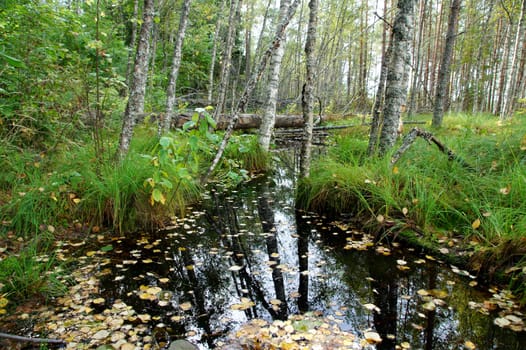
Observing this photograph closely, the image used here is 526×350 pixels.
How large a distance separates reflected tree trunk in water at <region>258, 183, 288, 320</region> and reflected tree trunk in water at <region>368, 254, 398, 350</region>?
662 millimetres

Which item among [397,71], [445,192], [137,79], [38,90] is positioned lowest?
[445,192]

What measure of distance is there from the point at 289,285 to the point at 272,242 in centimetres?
91

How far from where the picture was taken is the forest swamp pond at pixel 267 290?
6.49 feet

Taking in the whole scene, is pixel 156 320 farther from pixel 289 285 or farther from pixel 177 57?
pixel 177 57

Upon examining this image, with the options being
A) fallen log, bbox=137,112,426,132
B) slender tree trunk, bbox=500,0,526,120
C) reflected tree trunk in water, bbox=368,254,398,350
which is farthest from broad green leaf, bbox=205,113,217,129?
slender tree trunk, bbox=500,0,526,120

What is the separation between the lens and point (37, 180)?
3.25 metres

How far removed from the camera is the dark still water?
6.68 feet

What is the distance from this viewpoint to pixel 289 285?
8.52 ft

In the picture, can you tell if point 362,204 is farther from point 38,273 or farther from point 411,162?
point 38,273

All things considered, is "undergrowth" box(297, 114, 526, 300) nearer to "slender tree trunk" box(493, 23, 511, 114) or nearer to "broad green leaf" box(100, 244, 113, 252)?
"broad green leaf" box(100, 244, 113, 252)

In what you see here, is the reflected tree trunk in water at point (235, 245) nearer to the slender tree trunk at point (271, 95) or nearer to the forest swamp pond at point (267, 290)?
the forest swamp pond at point (267, 290)

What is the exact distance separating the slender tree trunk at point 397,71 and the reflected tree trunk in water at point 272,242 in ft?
6.04

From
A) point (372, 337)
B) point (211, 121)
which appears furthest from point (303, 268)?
point (211, 121)

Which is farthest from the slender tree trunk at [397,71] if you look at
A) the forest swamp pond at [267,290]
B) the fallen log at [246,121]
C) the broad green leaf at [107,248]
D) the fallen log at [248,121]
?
the fallen log at [248,121]
